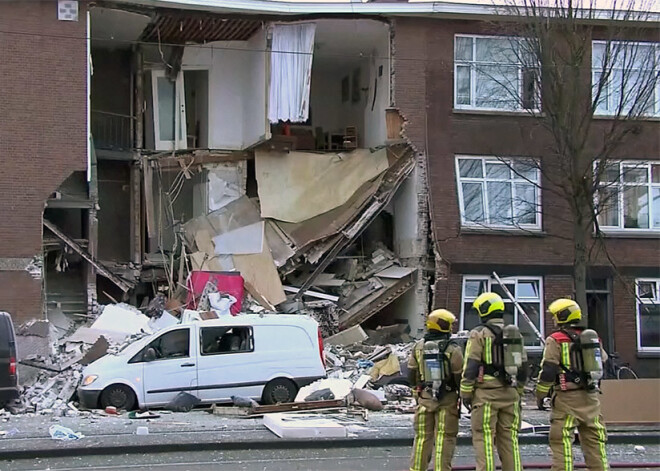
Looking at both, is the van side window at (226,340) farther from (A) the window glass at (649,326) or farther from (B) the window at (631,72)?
(A) the window glass at (649,326)

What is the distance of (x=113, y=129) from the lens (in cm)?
2372

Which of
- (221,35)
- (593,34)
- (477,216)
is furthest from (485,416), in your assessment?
(221,35)

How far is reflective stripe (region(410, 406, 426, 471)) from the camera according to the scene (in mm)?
8719

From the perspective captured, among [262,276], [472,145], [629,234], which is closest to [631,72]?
[472,145]

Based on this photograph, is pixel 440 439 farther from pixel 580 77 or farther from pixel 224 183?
pixel 224 183

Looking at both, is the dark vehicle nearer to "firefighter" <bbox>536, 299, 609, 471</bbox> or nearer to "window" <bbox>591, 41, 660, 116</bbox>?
"firefighter" <bbox>536, 299, 609, 471</bbox>

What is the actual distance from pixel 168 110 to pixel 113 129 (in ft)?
5.16

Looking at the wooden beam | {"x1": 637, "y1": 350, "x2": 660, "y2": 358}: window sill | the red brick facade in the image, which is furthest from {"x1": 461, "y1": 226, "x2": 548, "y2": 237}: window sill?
the wooden beam

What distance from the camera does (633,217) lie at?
22438 millimetres

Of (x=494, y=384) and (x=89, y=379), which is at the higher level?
(x=494, y=384)

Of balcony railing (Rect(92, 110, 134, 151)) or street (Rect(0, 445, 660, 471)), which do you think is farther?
balcony railing (Rect(92, 110, 134, 151))

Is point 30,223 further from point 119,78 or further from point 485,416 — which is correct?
point 485,416

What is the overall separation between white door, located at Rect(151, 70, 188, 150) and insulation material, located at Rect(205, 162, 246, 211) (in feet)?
4.22

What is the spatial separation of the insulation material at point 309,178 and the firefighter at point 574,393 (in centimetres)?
1363
